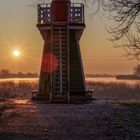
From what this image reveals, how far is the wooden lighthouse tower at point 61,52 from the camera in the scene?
32.9 metres

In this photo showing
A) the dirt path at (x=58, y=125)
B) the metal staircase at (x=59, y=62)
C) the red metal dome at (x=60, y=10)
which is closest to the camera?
the dirt path at (x=58, y=125)

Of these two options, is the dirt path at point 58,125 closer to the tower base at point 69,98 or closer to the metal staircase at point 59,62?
the tower base at point 69,98

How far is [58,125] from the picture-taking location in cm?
1852

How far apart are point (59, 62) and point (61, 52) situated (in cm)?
69

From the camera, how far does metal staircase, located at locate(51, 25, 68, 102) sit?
107 feet

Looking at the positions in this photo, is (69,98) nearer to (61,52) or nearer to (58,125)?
(61,52)

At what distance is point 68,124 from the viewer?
1880cm

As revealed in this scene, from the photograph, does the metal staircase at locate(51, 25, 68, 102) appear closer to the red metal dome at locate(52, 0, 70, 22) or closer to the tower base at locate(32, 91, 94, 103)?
the tower base at locate(32, 91, 94, 103)

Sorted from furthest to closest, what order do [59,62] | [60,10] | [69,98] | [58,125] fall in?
[60,10], [59,62], [69,98], [58,125]

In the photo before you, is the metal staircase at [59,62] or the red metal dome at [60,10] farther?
the red metal dome at [60,10]

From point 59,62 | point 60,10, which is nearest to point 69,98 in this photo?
point 59,62

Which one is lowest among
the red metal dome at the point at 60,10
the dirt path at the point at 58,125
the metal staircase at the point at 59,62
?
the dirt path at the point at 58,125

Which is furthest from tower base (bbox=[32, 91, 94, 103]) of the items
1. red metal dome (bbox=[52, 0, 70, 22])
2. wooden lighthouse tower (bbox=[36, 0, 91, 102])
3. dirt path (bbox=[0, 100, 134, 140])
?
dirt path (bbox=[0, 100, 134, 140])

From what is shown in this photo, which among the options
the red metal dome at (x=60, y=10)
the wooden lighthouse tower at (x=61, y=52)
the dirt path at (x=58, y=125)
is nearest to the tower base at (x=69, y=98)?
the wooden lighthouse tower at (x=61, y=52)
